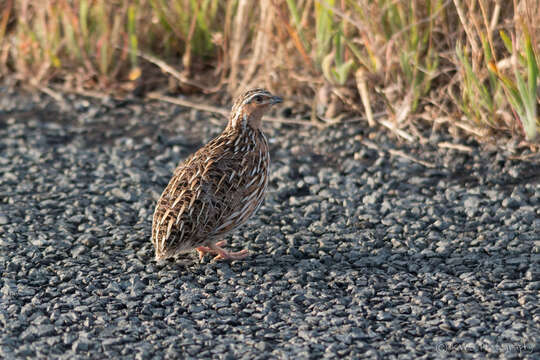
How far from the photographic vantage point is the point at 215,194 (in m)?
5.36

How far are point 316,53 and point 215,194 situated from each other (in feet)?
9.26

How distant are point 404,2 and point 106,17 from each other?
10.4 ft

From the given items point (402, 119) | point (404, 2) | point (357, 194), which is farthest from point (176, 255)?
point (404, 2)

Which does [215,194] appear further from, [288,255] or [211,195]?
[288,255]

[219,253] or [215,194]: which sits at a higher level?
[215,194]

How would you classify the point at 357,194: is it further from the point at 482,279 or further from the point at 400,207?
the point at 482,279

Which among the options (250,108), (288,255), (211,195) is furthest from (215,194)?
(250,108)

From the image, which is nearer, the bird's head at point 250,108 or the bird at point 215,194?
the bird at point 215,194

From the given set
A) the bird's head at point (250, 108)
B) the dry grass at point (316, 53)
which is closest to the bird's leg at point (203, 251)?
the bird's head at point (250, 108)

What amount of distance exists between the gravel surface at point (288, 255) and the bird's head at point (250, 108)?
0.79 meters

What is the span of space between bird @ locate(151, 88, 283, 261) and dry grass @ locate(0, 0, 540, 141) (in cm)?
182

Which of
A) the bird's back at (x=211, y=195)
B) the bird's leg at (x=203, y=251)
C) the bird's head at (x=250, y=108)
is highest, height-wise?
the bird's head at (x=250, y=108)

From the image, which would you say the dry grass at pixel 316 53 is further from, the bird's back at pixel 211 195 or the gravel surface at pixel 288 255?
the bird's back at pixel 211 195

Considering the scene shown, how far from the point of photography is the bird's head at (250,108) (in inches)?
233
